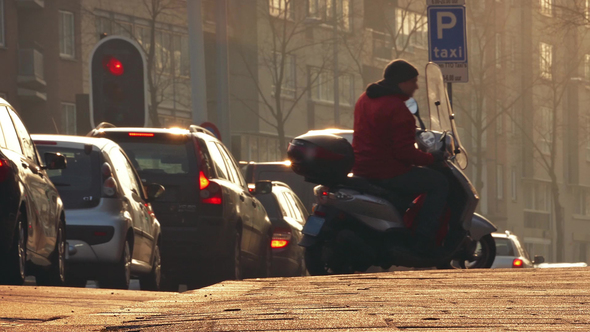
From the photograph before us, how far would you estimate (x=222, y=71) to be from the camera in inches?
1053

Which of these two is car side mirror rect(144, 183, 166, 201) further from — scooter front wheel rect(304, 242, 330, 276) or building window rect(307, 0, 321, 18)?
building window rect(307, 0, 321, 18)

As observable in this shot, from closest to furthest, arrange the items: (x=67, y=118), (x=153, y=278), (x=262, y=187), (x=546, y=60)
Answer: (x=153, y=278), (x=262, y=187), (x=67, y=118), (x=546, y=60)

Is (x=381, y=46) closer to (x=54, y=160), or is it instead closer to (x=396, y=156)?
(x=54, y=160)

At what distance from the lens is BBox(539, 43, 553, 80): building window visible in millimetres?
66000

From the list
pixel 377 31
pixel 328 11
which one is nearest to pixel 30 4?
pixel 328 11

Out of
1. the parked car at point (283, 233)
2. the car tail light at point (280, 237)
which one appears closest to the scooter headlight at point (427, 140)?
the parked car at point (283, 233)

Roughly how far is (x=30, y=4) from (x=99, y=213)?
119 ft

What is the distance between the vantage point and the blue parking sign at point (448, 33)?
15.5m

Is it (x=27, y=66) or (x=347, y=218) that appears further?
(x=27, y=66)

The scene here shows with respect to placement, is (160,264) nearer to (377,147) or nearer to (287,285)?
(377,147)

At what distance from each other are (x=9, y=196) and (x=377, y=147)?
2.91m

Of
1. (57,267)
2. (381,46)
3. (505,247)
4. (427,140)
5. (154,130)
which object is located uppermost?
(381,46)

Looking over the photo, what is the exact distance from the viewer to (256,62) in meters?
56.3

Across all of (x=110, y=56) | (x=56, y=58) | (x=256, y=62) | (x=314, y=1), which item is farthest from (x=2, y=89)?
(x=110, y=56)
